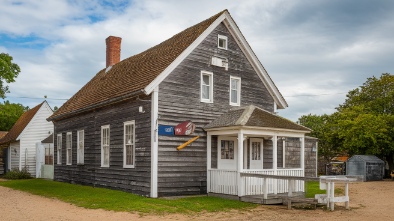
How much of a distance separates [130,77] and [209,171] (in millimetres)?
5678

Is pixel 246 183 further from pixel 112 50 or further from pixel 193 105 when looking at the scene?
pixel 112 50

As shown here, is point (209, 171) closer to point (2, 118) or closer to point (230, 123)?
point (230, 123)

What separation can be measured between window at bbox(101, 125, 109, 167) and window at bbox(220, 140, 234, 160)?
5.47 meters

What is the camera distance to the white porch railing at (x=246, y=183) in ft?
57.3

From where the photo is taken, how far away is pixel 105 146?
837 inches

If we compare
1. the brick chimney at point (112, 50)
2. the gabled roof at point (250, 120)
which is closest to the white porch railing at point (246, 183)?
the gabled roof at point (250, 120)

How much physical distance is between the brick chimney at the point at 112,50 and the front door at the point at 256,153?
1150cm

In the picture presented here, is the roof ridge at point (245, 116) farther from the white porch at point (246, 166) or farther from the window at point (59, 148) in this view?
the window at point (59, 148)

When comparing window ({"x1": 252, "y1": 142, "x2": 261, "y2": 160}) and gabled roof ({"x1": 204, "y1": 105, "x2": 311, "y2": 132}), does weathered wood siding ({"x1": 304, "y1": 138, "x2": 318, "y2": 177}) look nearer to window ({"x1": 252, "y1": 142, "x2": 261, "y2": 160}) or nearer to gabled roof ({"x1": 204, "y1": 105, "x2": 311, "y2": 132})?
window ({"x1": 252, "y1": 142, "x2": 261, "y2": 160})

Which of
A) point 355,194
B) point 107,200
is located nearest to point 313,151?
point 355,194

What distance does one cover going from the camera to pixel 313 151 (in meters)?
28.9

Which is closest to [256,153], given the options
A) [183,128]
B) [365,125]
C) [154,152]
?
[183,128]

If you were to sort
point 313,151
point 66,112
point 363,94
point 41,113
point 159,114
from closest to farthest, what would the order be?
1. point 159,114
2. point 66,112
3. point 313,151
4. point 41,113
5. point 363,94

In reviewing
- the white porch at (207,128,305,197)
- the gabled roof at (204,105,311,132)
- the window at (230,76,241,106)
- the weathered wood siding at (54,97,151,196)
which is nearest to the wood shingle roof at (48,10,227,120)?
the weathered wood siding at (54,97,151,196)
